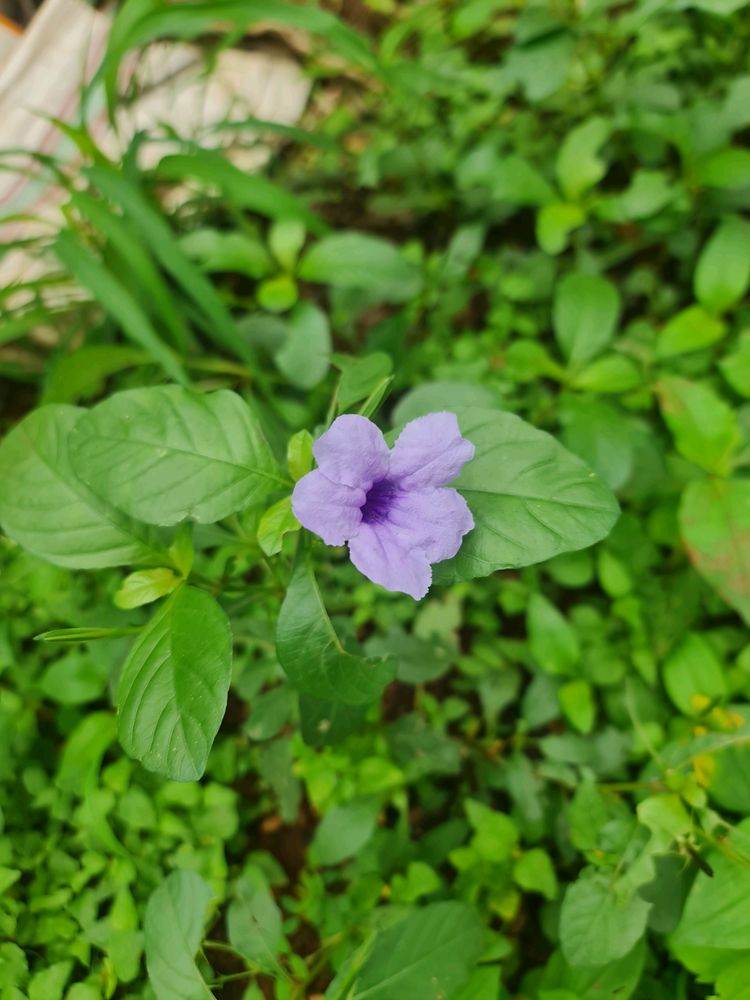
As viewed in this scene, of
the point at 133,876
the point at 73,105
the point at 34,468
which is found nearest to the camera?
the point at 34,468

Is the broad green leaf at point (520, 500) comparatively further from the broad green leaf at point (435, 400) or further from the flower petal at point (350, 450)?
the broad green leaf at point (435, 400)

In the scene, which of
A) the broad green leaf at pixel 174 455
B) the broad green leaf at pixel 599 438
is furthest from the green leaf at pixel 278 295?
the broad green leaf at pixel 174 455

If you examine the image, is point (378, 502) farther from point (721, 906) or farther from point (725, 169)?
point (725, 169)

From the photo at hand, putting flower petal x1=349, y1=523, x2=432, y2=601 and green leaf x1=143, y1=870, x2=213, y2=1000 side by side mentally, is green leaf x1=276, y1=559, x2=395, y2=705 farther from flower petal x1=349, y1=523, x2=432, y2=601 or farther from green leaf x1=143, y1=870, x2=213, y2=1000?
green leaf x1=143, y1=870, x2=213, y2=1000

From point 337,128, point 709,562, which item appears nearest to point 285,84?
point 337,128

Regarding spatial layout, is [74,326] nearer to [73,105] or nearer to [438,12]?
[73,105]

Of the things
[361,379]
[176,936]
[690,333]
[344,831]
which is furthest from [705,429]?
[176,936]

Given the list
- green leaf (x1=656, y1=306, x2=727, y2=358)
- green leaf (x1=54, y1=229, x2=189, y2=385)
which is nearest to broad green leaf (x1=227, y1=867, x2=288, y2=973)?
green leaf (x1=54, y1=229, x2=189, y2=385)
